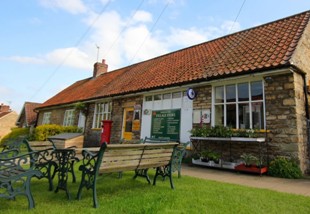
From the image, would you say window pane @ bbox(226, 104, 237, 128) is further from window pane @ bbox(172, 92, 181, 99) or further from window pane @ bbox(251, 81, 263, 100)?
window pane @ bbox(172, 92, 181, 99)

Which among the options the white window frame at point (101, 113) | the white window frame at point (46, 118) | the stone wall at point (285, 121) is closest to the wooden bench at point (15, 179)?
the stone wall at point (285, 121)

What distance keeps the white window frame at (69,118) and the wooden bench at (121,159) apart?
536 inches

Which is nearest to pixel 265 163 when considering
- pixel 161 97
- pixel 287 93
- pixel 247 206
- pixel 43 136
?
pixel 287 93

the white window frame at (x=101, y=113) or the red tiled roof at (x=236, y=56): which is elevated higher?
the red tiled roof at (x=236, y=56)

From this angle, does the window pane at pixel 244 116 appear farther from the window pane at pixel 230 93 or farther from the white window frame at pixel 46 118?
the white window frame at pixel 46 118

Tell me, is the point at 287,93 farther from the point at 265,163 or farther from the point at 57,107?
the point at 57,107

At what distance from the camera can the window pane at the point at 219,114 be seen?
26.5ft

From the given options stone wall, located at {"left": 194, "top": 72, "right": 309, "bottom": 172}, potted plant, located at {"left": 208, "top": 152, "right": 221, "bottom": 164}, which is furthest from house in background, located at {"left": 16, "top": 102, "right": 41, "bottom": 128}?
stone wall, located at {"left": 194, "top": 72, "right": 309, "bottom": 172}

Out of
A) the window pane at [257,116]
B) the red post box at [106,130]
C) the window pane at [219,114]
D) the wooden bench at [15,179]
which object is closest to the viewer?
the wooden bench at [15,179]

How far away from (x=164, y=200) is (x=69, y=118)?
15065 millimetres

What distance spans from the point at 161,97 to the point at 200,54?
350cm

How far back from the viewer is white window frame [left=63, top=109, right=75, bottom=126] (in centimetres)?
1679

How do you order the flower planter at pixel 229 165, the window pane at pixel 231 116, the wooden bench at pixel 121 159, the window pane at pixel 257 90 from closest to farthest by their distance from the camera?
the wooden bench at pixel 121 159
the flower planter at pixel 229 165
the window pane at pixel 257 90
the window pane at pixel 231 116

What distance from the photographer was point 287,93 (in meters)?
6.62
